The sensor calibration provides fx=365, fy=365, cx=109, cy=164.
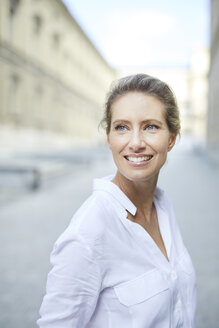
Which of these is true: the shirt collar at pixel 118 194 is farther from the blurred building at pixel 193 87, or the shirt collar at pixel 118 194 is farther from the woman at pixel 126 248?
the blurred building at pixel 193 87

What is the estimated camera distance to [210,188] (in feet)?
33.3

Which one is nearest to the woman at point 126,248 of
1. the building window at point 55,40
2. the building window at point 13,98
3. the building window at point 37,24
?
the building window at point 13,98

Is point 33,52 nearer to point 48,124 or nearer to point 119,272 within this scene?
point 48,124

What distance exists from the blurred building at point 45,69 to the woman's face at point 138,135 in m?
18.6

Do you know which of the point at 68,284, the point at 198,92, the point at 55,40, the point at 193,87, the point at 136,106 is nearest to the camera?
the point at 68,284

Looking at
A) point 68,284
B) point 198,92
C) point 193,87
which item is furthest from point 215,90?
point 193,87

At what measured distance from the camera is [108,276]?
43.3 inches

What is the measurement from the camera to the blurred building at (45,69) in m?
21.1

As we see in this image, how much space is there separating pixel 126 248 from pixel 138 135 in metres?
0.37

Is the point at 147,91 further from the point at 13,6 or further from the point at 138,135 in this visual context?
the point at 13,6

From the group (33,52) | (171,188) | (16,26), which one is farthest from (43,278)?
(33,52)

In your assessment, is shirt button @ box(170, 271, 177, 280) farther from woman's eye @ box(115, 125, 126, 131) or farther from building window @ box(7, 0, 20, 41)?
building window @ box(7, 0, 20, 41)

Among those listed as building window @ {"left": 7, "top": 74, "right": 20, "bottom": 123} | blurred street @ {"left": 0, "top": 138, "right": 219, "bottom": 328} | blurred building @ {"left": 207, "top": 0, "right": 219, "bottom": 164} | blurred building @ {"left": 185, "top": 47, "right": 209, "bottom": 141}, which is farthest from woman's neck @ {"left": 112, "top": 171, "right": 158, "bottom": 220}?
blurred building @ {"left": 185, "top": 47, "right": 209, "bottom": 141}

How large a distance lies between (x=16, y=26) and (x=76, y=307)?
76.0ft
